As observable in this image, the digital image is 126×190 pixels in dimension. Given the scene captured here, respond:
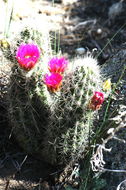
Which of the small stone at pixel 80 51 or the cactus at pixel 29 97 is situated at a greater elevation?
the small stone at pixel 80 51

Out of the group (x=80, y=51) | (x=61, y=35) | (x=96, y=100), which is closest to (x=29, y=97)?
(x=96, y=100)

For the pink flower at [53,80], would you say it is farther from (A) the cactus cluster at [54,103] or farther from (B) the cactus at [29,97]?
(B) the cactus at [29,97]

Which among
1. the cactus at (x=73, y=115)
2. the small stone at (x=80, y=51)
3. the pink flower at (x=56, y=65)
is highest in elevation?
the small stone at (x=80, y=51)

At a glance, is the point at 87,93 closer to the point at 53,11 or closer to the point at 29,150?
the point at 29,150

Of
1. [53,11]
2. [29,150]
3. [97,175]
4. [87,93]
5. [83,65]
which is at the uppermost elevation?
[53,11]

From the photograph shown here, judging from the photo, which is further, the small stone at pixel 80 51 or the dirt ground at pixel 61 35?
the small stone at pixel 80 51

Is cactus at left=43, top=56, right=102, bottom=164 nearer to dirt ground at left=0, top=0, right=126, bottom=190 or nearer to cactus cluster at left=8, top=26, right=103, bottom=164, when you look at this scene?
cactus cluster at left=8, top=26, right=103, bottom=164

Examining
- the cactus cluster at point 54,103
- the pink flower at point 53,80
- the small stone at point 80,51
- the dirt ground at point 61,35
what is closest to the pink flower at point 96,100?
the cactus cluster at point 54,103

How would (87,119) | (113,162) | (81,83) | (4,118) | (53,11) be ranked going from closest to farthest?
(81,83), (87,119), (113,162), (4,118), (53,11)

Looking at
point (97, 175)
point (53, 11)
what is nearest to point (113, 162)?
point (97, 175)

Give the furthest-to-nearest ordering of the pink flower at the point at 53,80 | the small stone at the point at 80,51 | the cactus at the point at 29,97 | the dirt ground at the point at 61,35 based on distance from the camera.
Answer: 1. the small stone at the point at 80,51
2. the dirt ground at the point at 61,35
3. the cactus at the point at 29,97
4. the pink flower at the point at 53,80
